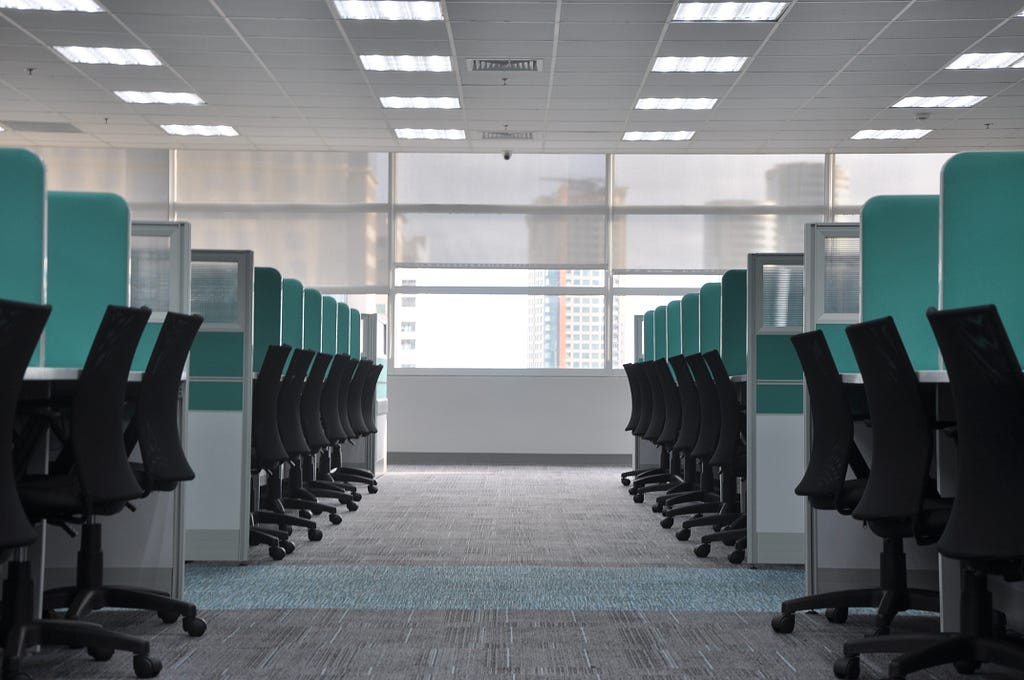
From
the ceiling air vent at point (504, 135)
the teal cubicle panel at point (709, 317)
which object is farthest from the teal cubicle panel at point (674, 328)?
the ceiling air vent at point (504, 135)

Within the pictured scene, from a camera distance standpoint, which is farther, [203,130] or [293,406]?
[203,130]

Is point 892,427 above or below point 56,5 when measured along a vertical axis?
below

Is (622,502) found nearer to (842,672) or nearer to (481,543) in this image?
(481,543)

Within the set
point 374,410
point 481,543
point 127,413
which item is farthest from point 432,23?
point 127,413

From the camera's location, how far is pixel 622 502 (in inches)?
245

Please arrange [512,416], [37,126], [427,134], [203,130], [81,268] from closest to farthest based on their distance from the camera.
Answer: [81,268], [37,126], [203,130], [427,134], [512,416]

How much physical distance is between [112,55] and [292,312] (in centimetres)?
256

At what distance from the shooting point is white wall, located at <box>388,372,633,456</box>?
31.1 feet

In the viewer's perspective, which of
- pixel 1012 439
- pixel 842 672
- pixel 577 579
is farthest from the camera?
pixel 577 579

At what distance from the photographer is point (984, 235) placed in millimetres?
2738

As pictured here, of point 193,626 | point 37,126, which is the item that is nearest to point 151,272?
point 193,626

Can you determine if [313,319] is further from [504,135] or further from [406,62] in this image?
[504,135]

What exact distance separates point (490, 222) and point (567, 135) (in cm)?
128

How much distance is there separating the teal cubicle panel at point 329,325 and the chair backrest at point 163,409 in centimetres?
342
